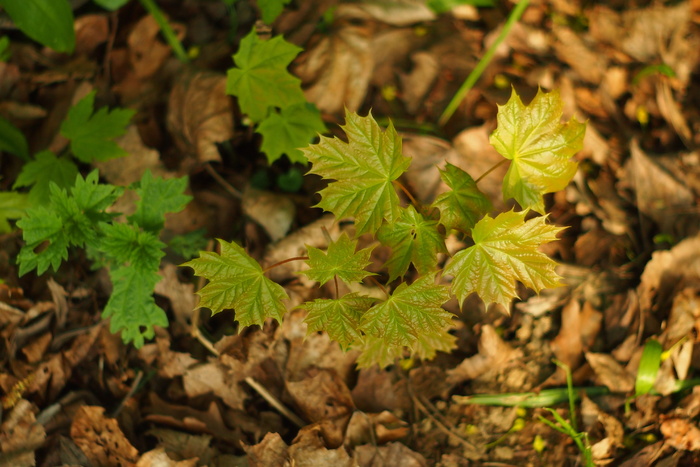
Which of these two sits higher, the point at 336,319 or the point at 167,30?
the point at 167,30

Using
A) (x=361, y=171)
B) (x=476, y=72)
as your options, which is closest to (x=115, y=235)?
(x=361, y=171)

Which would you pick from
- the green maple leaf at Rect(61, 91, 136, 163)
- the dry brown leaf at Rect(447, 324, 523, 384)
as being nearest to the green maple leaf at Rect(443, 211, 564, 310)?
the dry brown leaf at Rect(447, 324, 523, 384)

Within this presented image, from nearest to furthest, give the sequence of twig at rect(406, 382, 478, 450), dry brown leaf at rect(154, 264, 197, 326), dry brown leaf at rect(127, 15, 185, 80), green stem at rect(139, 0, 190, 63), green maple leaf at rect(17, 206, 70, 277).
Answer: green maple leaf at rect(17, 206, 70, 277), twig at rect(406, 382, 478, 450), dry brown leaf at rect(154, 264, 197, 326), green stem at rect(139, 0, 190, 63), dry brown leaf at rect(127, 15, 185, 80)

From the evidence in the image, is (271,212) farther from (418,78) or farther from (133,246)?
(418,78)

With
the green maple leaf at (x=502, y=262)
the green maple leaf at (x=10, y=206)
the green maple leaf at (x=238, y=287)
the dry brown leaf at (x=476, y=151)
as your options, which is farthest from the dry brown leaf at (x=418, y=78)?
the green maple leaf at (x=10, y=206)

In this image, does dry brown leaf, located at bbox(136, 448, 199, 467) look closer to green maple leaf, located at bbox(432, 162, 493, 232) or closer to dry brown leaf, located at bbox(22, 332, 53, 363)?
dry brown leaf, located at bbox(22, 332, 53, 363)

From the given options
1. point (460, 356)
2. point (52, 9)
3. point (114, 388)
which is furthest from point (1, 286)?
point (460, 356)

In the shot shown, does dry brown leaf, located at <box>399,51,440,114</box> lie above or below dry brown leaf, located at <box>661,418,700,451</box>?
above
